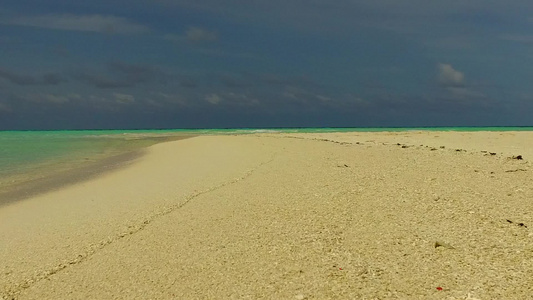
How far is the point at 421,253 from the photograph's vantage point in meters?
4.02

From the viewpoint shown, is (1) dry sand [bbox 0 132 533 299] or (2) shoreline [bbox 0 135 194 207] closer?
(1) dry sand [bbox 0 132 533 299]

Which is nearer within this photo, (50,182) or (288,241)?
(288,241)

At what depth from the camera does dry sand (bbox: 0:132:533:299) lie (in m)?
3.56

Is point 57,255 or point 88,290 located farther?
point 57,255

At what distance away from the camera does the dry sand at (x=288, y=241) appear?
3.56m

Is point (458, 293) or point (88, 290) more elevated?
point (458, 293)

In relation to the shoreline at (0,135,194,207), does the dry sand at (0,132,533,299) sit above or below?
above

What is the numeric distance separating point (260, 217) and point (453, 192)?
9.82 feet

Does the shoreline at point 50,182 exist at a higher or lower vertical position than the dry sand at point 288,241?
lower

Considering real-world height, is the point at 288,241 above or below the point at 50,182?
above

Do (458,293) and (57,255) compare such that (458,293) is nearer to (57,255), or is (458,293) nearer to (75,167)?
(57,255)

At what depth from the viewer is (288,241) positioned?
475cm

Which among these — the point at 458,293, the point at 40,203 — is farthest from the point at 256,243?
the point at 40,203

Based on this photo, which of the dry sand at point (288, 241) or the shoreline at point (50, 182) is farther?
the shoreline at point (50, 182)
